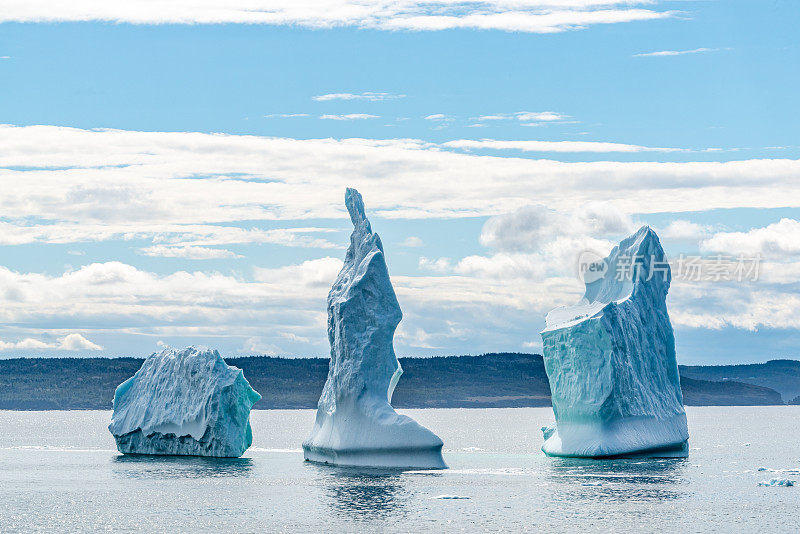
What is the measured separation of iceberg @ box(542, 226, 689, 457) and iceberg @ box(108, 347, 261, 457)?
13987 mm

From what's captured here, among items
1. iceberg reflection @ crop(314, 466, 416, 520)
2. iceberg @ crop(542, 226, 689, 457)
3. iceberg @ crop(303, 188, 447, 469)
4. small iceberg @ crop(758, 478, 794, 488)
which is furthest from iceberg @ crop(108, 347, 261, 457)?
small iceberg @ crop(758, 478, 794, 488)

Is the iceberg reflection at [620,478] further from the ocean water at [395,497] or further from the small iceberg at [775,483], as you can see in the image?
the small iceberg at [775,483]

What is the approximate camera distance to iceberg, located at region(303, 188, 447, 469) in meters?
43.0

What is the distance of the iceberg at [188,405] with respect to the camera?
162ft

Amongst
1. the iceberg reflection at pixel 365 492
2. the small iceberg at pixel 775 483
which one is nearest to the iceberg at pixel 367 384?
the iceberg reflection at pixel 365 492

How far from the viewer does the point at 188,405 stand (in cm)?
4953

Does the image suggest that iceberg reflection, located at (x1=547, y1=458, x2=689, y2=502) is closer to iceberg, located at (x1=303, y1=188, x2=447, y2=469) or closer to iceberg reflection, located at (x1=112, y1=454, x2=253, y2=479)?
iceberg, located at (x1=303, y1=188, x2=447, y2=469)

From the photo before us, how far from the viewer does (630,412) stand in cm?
4766

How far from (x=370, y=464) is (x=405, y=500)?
666cm

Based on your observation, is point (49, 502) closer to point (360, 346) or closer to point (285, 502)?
point (285, 502)

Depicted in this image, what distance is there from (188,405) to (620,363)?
737 inches

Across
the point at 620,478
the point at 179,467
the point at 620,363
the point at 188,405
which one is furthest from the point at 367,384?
the point at 620,363

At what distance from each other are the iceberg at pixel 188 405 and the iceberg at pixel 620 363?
45.9 feet

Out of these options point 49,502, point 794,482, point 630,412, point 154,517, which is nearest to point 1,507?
point 49,502
